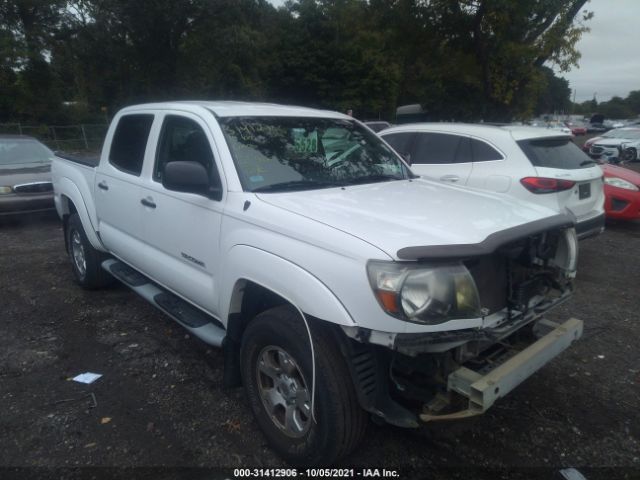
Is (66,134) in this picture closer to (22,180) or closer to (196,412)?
(22,180)

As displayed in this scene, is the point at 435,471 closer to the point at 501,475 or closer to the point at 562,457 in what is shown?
the point at 501,475

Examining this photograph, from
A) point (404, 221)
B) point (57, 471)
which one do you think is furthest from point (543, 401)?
point (57, 471)

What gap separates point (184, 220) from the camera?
3670 millimetres

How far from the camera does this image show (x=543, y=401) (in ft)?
11.9

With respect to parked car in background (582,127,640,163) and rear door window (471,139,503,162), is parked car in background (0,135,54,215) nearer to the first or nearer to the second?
rear door window (471,139,503,162)

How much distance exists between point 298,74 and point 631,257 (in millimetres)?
31228

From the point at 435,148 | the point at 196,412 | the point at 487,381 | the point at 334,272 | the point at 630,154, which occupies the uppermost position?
the point at 435,148

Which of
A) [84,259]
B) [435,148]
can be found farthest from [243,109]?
[435,148]

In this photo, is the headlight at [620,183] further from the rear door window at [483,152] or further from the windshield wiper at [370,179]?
the windshield wiper at [370,179]

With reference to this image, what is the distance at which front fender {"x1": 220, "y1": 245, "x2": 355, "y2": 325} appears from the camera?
2.47 m

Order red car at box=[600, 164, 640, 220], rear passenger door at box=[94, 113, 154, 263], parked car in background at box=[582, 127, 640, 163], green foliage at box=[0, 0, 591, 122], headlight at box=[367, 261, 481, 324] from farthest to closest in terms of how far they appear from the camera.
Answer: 1. parked car in background at box=[582, 127, 640, 163]
2. green foliage at box=[0, 0, 591, 122]
3. red car at box=[600, 164, 640, 220]
4. rear passenger door at box=[94, 113, 154, 263]
5. headlight at box=[367, 261, 481, 324]

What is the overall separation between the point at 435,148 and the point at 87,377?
197 inches

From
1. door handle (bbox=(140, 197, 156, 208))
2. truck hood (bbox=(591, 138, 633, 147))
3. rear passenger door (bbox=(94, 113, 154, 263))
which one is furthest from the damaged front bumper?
truck hood (bbox=(591, 138, 633, 147))

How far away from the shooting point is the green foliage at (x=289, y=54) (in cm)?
1225
